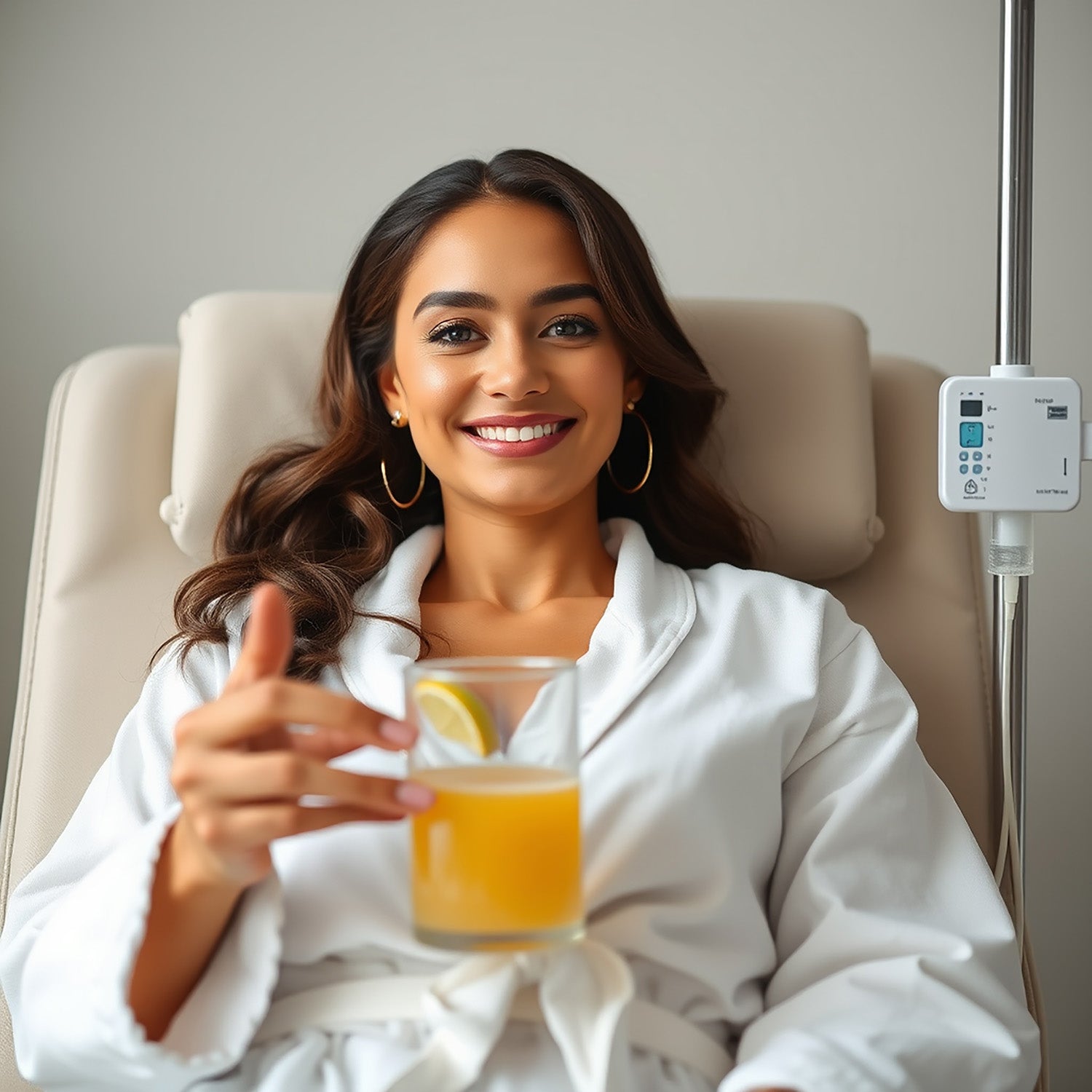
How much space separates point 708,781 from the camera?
118cm

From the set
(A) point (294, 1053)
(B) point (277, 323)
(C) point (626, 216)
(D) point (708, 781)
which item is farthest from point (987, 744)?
(B) point (277, 323)

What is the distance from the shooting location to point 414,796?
0.87 meters

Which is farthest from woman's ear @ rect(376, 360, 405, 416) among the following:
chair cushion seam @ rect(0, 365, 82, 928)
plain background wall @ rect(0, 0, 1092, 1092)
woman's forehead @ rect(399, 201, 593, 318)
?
plain background wall @ rect(0, 0, 1092, 1092)

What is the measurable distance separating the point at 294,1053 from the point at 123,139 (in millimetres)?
1437

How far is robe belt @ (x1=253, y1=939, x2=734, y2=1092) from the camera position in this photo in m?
1.02

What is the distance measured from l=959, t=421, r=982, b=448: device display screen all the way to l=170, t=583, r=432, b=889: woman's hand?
2.40 feet

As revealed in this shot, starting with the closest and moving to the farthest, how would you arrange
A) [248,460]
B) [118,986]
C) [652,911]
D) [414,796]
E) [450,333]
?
[414,796] → [118,986] → [652,911] → [450,333] → [248,460]

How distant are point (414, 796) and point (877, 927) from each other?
507 millimetres

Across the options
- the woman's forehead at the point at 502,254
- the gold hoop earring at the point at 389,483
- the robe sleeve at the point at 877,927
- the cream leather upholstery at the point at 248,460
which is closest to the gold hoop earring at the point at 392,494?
the gold hoop earring at the point at 389,483

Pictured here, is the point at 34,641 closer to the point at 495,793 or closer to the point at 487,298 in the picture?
the point at 487,298

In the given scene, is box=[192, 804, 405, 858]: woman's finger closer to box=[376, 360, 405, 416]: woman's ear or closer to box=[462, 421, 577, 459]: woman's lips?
box=[462, 421, 577, 459]: woman's lips

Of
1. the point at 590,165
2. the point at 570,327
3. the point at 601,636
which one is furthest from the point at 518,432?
the point at 590,165

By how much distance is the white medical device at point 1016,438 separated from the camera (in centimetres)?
133

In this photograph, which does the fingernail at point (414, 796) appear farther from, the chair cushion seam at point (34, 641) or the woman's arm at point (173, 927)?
the chair cushion seam at point (34, 641)
